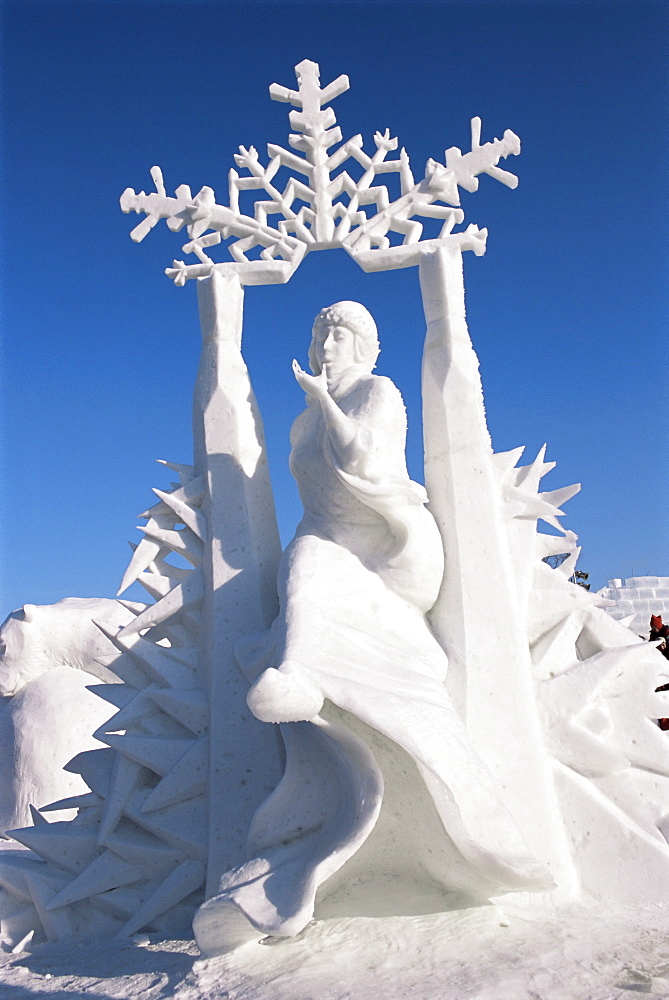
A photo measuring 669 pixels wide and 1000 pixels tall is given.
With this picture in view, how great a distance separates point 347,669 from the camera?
3686 millimetres

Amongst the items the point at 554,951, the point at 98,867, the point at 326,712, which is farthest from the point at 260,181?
the point at 554,951

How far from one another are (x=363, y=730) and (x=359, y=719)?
0.29 feet

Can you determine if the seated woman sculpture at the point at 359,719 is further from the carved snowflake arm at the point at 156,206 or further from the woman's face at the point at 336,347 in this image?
the carved snowflake arm at the point at 156,206

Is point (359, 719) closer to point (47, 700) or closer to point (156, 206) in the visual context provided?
point (156, 206)

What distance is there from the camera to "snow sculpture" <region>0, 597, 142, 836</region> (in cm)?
653

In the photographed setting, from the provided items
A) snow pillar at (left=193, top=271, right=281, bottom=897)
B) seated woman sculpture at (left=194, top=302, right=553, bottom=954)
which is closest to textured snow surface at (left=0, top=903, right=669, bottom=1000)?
seated woman sculpture at (left=194, top=302, right=553, bottom=954)

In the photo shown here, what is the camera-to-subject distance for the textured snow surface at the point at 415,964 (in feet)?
9.68

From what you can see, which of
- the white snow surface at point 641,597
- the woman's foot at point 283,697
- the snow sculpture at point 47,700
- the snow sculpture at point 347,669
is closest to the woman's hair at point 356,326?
the snow sculpture at point 347,669

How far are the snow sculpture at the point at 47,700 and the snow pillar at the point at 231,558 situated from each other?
2020 mm

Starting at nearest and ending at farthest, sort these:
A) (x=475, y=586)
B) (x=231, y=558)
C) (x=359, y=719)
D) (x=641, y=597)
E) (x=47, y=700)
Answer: (x=359, y=719)
(x=475, y=586)
(x=231, y=558)
(x=47, y=700)
(x=641, y=597)

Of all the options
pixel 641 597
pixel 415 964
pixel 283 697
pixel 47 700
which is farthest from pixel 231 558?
pixel 641 597

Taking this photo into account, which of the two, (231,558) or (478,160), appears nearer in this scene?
(231,558)

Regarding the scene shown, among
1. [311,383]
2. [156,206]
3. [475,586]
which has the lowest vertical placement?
[475,586]

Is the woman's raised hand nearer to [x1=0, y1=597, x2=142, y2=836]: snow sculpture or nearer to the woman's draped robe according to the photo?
the woman's draped robe
